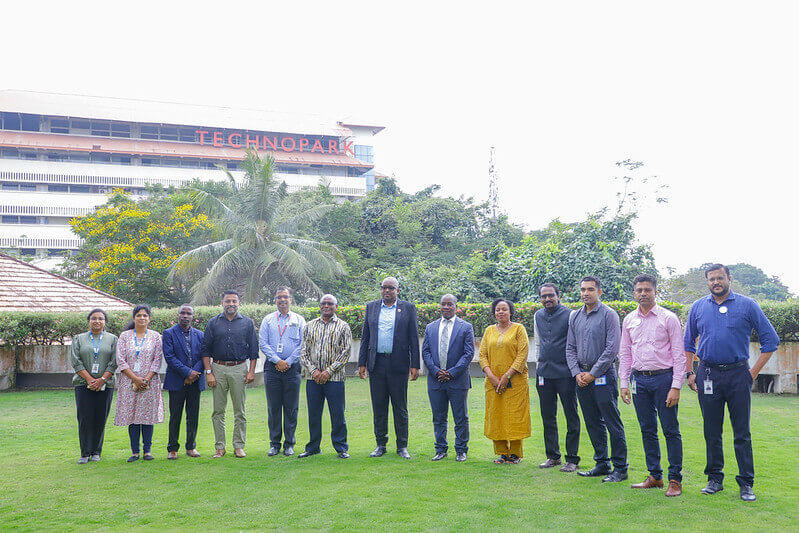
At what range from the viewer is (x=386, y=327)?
7.41 m

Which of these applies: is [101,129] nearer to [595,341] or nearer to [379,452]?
[379,452]

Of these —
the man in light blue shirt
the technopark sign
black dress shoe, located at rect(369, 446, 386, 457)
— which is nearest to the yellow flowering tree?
the man in light blue shirt

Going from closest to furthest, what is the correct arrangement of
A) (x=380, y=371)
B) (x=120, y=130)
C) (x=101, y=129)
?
(x=380, y=371), (x=101, y=129), (x=120, y=130)

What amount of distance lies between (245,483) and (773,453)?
5.64m

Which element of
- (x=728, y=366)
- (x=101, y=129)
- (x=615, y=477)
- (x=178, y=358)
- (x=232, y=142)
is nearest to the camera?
(x=728, y=366)

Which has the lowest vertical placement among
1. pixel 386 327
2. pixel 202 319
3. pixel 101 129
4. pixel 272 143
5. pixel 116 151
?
pixel 386 327

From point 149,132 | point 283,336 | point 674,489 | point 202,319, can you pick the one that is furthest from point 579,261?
point 149,132

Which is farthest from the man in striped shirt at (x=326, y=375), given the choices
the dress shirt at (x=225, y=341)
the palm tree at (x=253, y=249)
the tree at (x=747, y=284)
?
the tree at (x=747, y=284)

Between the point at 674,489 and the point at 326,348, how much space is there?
3672 mm

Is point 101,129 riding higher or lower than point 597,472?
higher

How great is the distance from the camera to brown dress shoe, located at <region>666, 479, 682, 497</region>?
216 inches

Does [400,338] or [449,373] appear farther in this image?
[400,338]

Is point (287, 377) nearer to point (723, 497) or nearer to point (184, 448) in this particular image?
point (184, 448)

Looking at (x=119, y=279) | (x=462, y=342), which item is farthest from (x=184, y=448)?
(x=119, y=279)
